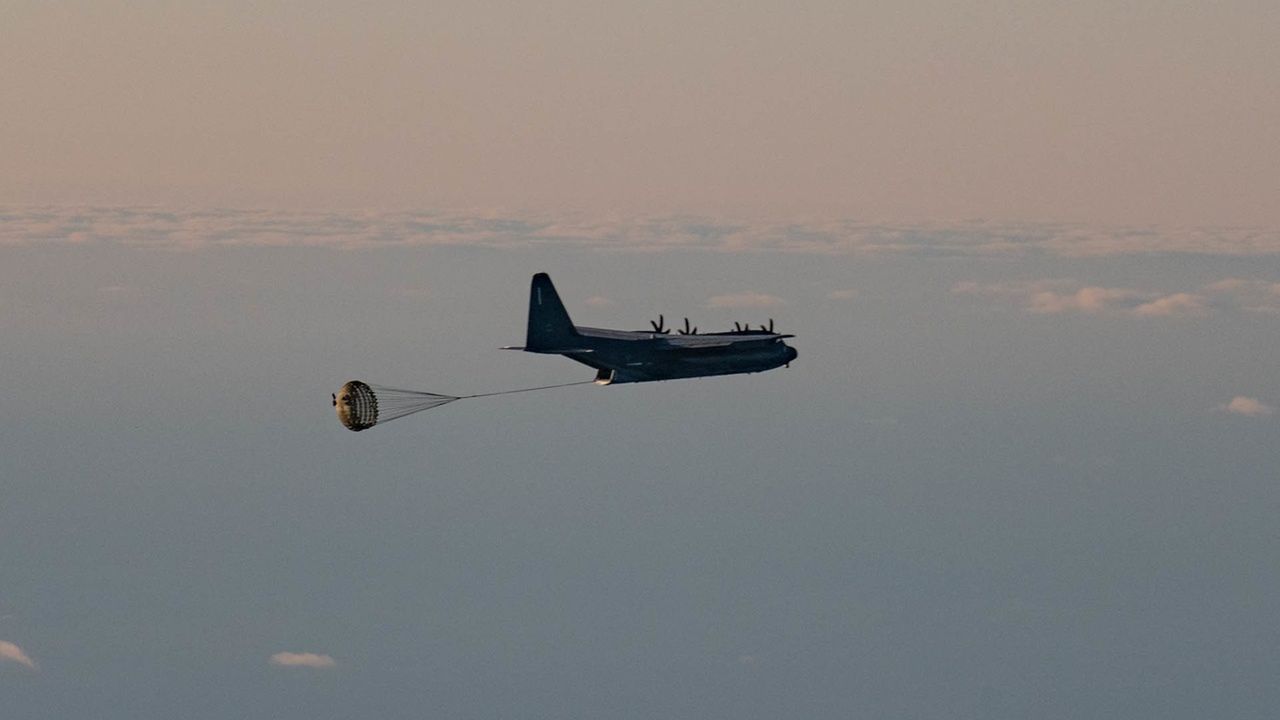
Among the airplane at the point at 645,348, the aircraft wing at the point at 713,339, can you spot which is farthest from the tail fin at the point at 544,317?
the aircraft wing at the point at 713,339

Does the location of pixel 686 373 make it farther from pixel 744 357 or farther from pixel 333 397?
pixel 333 397

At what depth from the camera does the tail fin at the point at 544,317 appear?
117062 millimetres

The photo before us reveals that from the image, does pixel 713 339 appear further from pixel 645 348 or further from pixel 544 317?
pixel 544 317

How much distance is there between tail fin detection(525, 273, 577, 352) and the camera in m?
117

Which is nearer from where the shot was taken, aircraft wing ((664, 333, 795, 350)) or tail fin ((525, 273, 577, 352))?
tail fin ((525, 273, 577, 352))

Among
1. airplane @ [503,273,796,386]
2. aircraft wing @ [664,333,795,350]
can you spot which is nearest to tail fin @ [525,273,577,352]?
airplane @ [503,273,796,386]

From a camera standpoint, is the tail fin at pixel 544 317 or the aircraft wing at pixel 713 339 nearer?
the tail fin at pixel 544 317

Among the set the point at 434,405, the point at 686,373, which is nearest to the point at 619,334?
the point at 686,373

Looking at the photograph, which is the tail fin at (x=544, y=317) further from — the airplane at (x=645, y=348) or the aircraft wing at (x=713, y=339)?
the aircraft wing at (x=713, y=339)

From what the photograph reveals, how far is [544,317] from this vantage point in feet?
385

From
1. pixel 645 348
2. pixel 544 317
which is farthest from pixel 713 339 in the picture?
pixel 544 317

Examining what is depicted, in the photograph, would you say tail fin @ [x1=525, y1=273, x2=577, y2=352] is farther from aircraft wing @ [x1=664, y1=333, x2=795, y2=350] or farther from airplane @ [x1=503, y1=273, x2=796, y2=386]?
aircraft wing @ [x1=664, y1=333, x2=795, y2=350]

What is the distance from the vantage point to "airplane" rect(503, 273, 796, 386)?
11744 cm

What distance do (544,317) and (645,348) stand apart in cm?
911
